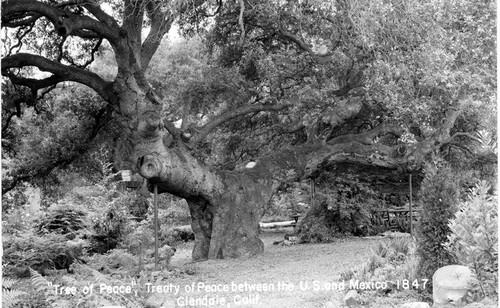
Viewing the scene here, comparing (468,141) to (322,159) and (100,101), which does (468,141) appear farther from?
(100,101)

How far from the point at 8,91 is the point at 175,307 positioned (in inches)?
275

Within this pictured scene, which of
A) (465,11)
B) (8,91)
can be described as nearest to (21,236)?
(8,91)

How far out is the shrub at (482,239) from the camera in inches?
228

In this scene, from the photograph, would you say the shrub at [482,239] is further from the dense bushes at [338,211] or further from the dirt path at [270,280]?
the dense bushes at [338,211]

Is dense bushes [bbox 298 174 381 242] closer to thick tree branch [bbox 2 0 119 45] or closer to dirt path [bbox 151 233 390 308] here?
dirt path [bbox 151 233 390 308]

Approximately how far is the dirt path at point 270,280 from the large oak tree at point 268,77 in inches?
38.8

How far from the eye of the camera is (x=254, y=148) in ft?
54.0

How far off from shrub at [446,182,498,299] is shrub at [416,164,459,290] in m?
0.62

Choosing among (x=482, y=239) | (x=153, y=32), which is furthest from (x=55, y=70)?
(x=482, y=239)

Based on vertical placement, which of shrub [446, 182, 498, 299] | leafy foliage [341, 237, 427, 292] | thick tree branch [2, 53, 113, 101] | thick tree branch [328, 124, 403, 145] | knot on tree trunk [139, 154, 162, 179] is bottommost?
leafy foliage [341, 237, 427, 292]

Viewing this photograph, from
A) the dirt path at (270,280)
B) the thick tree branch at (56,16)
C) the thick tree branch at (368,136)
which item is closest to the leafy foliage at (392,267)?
the dirt path at (270,280)

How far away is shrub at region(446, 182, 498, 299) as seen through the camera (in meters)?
5.78

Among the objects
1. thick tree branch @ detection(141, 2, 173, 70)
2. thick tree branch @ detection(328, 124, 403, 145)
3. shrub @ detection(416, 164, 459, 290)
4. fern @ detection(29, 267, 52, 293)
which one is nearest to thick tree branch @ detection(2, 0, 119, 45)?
thick tree branch @ detection(141, 2, 173, 70)

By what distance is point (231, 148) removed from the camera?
55.1 ft
